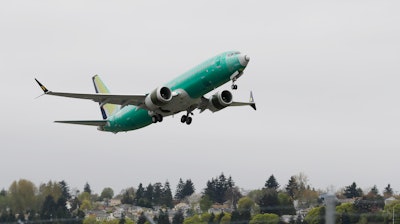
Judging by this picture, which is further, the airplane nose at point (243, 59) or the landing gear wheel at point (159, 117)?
the landing gear wheel at point (159, 117)

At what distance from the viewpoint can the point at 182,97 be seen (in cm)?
5722

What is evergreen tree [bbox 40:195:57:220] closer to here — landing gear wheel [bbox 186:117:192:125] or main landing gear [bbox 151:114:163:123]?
main landing gear [bbox 151:114:163:123]

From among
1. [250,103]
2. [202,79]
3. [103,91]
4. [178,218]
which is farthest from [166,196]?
[178,218]

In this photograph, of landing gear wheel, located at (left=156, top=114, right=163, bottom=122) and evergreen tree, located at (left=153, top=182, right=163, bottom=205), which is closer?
landing gear wheel, located at (left=156, top=114, right=163, bottom=122)

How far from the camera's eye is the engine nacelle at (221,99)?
60.1 metres

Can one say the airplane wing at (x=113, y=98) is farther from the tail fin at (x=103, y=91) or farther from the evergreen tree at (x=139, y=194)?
the evergreen tree at (x=139, y=194)

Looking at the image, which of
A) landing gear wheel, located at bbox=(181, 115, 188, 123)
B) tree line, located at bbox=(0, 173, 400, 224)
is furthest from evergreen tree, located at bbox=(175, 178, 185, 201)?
landing gear wheel, located at bbox=(181, 115, 188, 123)

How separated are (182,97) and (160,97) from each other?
1.54 meters

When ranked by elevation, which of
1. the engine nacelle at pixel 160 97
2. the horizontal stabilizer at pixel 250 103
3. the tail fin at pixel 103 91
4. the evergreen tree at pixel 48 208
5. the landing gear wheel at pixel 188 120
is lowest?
the evergreen tree at pixel 48 208

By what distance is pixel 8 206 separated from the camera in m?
66.1

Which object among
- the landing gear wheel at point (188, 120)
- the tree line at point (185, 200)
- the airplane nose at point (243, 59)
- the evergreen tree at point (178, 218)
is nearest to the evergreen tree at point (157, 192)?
the tree line at point (185, 200)

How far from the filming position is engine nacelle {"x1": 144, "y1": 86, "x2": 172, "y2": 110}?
5750cm

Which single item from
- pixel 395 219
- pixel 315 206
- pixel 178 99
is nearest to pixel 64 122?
pixel 178 99

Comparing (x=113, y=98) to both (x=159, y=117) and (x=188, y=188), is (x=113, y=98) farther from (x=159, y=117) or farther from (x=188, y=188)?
(x=188, y=188)
